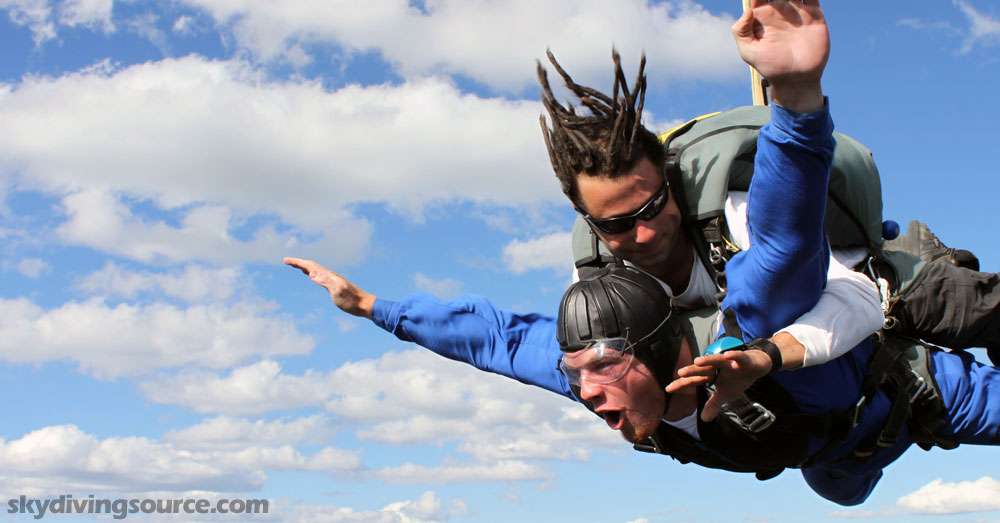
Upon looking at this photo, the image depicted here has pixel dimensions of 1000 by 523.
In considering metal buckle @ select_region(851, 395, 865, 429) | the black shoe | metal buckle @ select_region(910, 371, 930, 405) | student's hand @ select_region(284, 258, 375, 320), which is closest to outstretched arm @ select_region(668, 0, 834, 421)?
metal buckle @ select_region(851, 395, 865, 429)

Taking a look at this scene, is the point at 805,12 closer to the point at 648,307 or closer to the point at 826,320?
the point at 826,320

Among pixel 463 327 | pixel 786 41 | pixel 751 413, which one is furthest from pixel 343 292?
pixel 786 41

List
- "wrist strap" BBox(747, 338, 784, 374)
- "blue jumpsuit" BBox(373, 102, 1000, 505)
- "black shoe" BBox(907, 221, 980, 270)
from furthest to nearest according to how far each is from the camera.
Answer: "black shoe" BBox(907, 221, 980, 270)
"wrist strap" BBox(747, 338, 784, 374)
"blue jumpsuit" BBox(373, 102, 1000, 505)

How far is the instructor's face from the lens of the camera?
12.9 feet

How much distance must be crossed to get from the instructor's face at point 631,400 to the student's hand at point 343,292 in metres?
1.39

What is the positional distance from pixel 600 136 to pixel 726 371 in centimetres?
127

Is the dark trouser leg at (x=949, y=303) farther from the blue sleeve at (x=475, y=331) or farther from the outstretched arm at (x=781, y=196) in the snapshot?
the blue sleeve at (x=475, y=331)

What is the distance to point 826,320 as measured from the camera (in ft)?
11.5

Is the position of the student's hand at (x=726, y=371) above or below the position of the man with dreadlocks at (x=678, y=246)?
below

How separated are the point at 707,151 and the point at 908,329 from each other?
1.27 m

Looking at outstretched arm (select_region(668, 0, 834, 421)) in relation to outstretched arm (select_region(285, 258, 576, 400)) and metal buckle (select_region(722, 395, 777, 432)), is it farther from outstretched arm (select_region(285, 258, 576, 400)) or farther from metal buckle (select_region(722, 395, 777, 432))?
outstretched arm (select_region(285, 258, 576, 400))

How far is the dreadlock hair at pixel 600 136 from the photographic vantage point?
12.8 feet

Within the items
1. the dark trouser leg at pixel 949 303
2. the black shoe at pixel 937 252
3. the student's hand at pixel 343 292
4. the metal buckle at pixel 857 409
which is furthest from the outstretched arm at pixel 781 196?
the student's hand at pixel 343 292

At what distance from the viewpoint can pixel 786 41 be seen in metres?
2.90
